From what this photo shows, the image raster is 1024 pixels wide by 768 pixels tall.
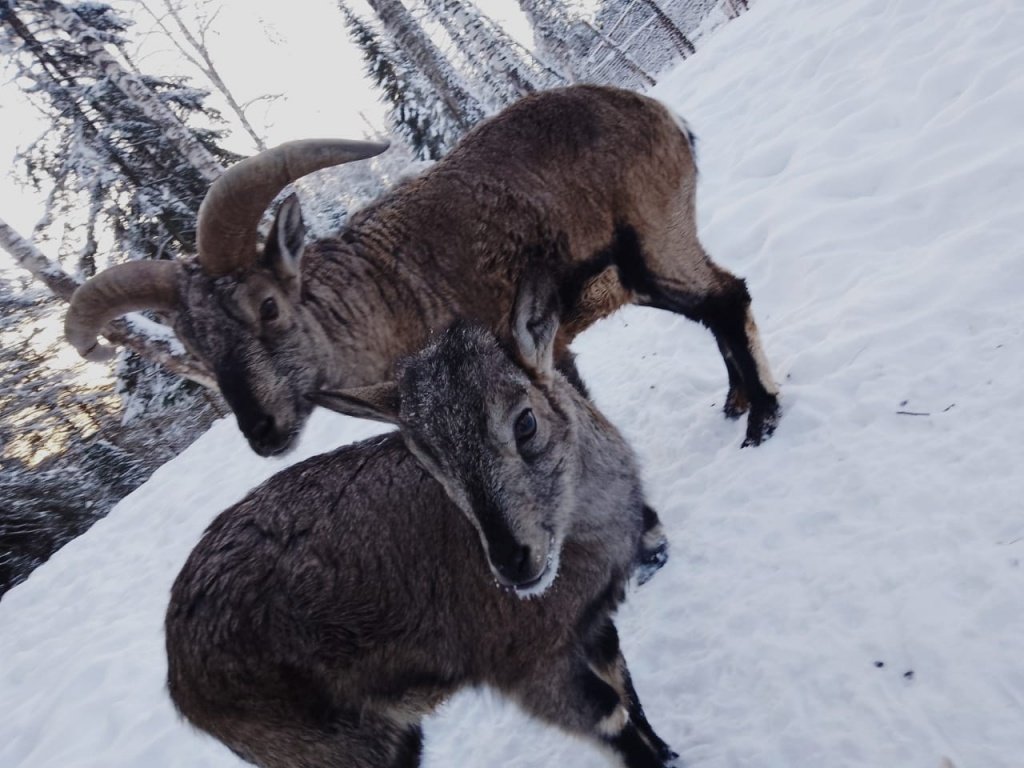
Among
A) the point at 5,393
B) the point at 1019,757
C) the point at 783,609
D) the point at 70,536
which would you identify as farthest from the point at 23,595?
the point at 5,393

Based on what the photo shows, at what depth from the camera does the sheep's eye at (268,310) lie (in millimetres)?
4230

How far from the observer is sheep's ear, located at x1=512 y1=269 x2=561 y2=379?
297 cm

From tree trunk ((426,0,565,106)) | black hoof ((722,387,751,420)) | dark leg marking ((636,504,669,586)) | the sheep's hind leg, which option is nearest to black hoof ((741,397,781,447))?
the sheep's hind leg

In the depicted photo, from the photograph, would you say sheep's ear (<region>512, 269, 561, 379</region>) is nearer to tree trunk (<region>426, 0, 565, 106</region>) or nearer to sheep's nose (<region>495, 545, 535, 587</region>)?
sheep's nose (<region>495, 545, 535, 587</region>)

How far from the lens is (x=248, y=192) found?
4145 mm

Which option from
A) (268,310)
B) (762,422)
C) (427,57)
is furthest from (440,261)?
(427,57)

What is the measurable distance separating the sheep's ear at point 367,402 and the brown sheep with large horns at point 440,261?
1.07 metres

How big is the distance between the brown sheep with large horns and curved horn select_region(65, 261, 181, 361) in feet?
0.04

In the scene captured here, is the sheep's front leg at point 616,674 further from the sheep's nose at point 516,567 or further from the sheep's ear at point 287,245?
the sheep's ear at point 287,245

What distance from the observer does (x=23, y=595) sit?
9.26 meters

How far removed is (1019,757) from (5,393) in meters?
23.2

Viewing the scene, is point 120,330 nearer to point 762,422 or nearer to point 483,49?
point 762,422

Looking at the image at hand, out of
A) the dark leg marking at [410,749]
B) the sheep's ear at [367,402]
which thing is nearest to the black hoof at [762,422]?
the sheep's ear at [367,402]

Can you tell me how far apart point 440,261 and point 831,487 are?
2725mm
